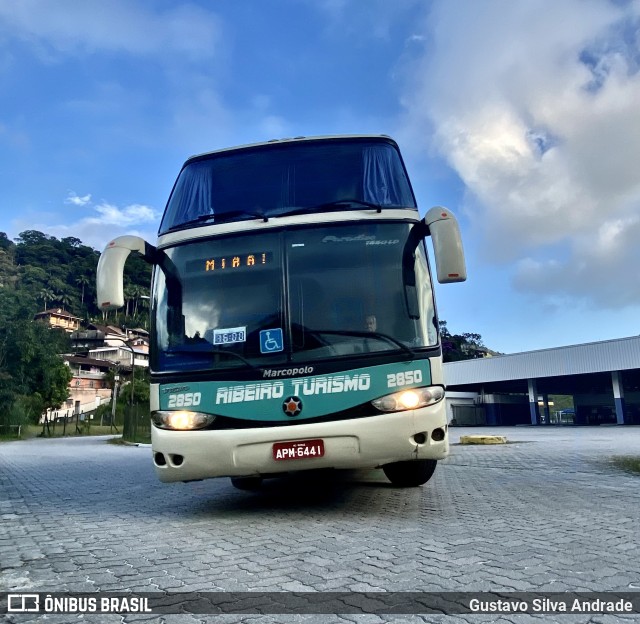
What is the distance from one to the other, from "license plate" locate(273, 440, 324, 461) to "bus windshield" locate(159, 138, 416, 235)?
2.29m

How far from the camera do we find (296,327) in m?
5.45

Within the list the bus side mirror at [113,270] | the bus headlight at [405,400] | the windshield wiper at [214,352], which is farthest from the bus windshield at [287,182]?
the bus headlight at [405,400]

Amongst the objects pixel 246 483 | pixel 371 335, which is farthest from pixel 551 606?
pixel 246 483

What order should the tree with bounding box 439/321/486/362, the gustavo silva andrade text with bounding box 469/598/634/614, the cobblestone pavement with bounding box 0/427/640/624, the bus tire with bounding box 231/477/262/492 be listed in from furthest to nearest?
1. the tree with bounding box 439/321/486/362
2. the bus tire with bounding box 231/477/262/492
3. the cobblestone pavement with bounding box 0/427/640/624
4. the gustavo silva andrade text with bounding box 469/598/634/614

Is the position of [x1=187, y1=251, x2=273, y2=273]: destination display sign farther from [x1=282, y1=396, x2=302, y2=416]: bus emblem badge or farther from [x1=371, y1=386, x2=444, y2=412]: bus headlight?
[x1=371, y1=386, x2=444, y2=412]: bus headlight

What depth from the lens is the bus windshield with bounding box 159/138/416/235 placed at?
6031mm

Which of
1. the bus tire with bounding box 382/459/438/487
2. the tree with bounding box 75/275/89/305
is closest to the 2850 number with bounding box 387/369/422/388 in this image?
the bus tire with bounding box 382/459/438/487

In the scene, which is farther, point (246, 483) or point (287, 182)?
point (246, 483)

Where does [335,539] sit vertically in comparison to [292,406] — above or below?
below

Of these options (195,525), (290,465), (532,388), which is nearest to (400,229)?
(290,465)

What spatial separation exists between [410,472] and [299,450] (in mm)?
2478

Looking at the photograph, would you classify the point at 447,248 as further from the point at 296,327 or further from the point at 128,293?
the point at 128,293

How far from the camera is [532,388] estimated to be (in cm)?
4788

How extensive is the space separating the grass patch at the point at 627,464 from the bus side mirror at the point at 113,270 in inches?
320
